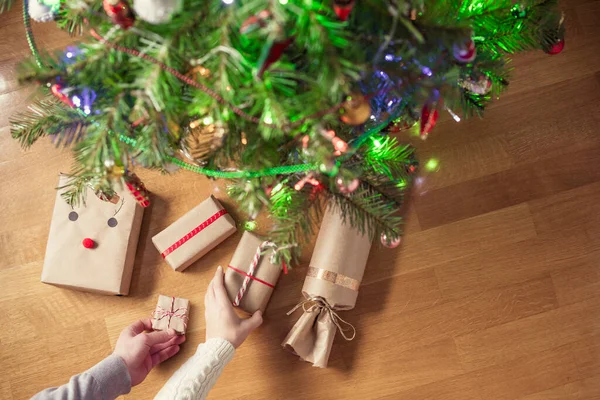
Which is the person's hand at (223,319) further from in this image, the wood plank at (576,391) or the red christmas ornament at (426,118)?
the wood plank at (576,391)

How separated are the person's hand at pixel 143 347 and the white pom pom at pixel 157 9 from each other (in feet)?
2.69

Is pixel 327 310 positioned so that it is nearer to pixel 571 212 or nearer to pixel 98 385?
pixel 98 385

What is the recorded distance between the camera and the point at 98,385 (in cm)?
109

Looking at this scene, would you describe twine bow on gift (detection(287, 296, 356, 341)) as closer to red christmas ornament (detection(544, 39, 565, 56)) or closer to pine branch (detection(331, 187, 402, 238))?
pine branch (detection(331, 187, 402, 238))

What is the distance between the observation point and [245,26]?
545 millimetres

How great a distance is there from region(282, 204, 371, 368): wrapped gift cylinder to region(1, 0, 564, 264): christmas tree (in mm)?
305

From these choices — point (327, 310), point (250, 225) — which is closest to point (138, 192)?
point (250, 225)

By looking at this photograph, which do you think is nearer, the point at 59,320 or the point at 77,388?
the point at 77,388

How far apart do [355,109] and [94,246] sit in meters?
0.80

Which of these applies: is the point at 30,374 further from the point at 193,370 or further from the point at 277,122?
the point at 277,122

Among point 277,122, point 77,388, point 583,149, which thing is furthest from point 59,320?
point 583,149

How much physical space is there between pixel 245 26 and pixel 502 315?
99 centimetres

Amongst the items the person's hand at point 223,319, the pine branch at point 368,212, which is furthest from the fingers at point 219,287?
the pine branch at point 368,212

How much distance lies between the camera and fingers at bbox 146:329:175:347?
3.90ft
